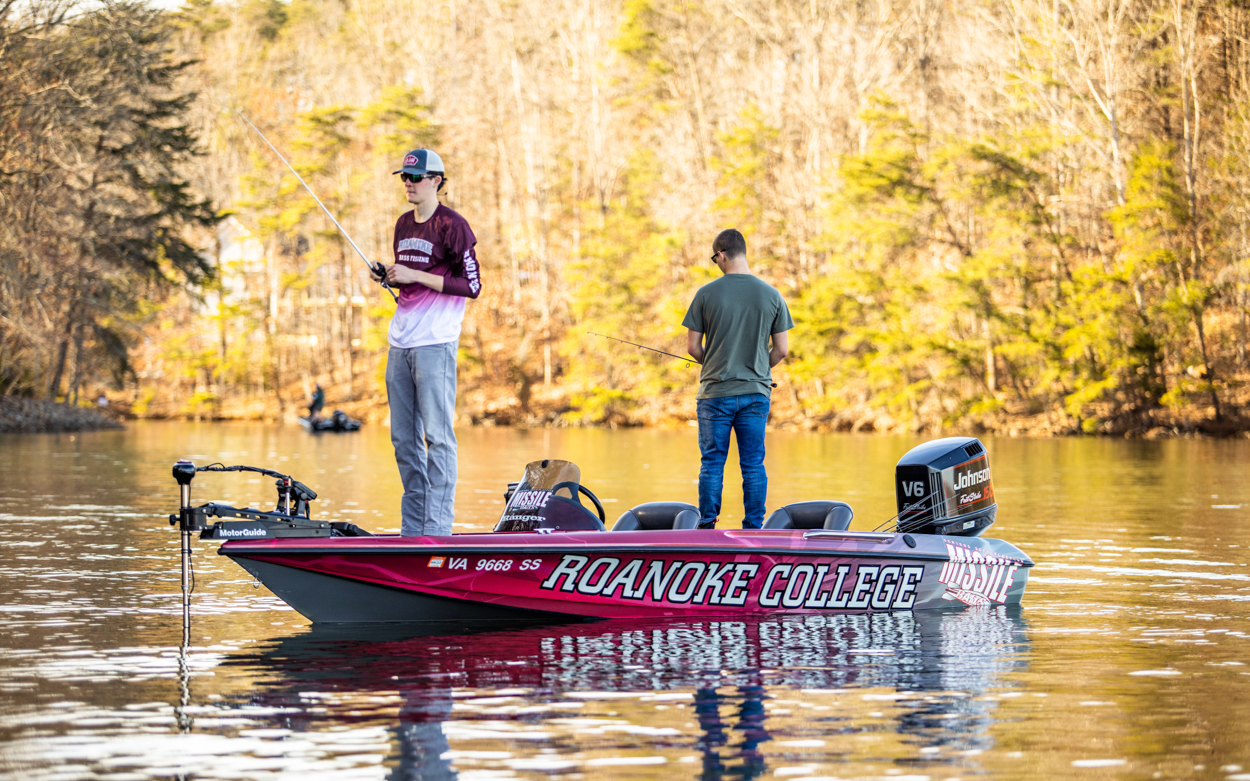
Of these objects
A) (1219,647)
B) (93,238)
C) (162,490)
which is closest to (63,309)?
(93,238)

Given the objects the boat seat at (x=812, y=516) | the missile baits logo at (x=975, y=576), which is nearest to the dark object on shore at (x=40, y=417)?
the boat seat at (x=812, y=516)

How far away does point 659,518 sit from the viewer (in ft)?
25.1

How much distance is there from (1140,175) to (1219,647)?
3024cm

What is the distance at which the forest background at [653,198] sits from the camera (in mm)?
34750

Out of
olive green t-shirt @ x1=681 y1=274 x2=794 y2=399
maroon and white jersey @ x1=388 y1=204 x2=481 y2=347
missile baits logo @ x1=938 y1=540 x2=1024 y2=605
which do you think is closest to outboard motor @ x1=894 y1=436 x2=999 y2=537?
missile baits logo @ x1=938 y1=540 x2=1024 y2=605

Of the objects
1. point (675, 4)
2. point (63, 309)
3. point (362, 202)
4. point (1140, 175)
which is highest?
point (675, 4)

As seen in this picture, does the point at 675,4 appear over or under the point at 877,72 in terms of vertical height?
over

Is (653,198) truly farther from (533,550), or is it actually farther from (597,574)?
(533,550)

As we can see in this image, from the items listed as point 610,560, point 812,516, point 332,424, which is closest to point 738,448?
point 812,516

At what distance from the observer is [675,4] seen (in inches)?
2110

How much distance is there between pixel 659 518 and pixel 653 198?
4819 cm

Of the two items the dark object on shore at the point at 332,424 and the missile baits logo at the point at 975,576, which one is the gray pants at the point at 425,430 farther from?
the dark object on shore at the point at 332,424

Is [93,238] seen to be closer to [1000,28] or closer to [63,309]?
[63,309]

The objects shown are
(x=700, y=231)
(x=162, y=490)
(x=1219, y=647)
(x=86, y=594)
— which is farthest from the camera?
(x=700, y=231)
